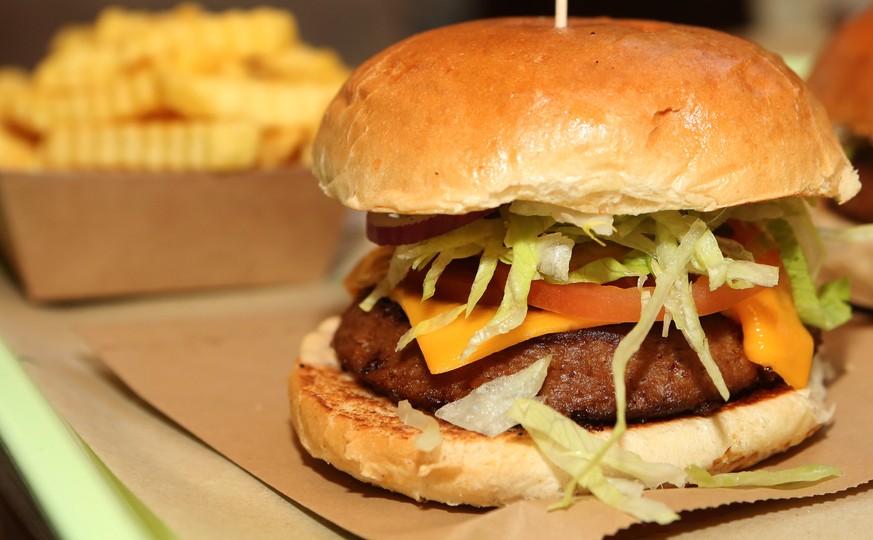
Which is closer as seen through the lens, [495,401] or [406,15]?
[495,401]

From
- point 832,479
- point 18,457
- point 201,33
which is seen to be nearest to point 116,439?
point 18,457

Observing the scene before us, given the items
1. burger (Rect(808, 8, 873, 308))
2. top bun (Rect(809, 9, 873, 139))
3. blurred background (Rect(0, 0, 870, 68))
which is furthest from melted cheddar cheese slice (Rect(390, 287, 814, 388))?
blurred background (Rect(0, 0, 870, 68))

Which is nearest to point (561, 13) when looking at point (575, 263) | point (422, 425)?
point (575, 263)

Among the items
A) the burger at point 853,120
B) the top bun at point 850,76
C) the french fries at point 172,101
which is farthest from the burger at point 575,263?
the french fries at point 172,101

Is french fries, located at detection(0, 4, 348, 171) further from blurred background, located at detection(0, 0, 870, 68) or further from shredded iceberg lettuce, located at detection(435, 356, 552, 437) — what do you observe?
blurred background, located at detection(0, 0, 870, 68)

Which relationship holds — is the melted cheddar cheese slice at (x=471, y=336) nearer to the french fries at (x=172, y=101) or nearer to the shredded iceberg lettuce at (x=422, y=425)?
the shredded iceberg lettuce at (x=422, y=425)

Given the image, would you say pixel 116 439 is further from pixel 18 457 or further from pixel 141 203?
pixel 141 203

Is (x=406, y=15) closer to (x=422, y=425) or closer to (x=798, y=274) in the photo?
(x=798, y=274)
